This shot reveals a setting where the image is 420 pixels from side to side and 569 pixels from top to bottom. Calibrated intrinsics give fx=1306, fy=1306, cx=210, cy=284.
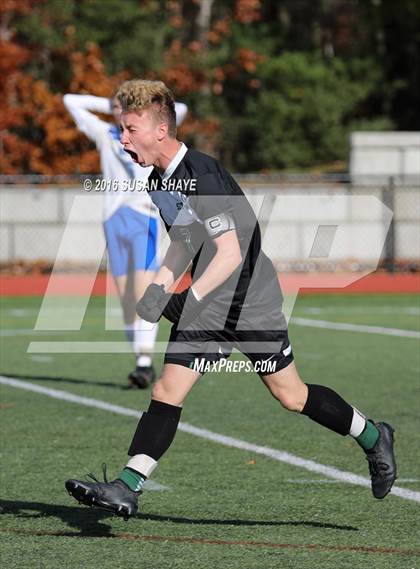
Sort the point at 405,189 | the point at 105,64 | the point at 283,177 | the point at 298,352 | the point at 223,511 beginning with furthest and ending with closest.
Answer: the point at 105,64 < the point at 283,177 < the point at 405,189 < the point at 298,352 < the point at 223,511

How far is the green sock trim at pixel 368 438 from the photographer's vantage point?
5836 mm

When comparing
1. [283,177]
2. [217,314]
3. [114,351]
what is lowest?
[283,177]

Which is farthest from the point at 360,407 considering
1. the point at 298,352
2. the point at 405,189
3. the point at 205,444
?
the point at 405,189

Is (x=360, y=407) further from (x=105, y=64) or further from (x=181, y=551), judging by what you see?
(x=105, y=64)

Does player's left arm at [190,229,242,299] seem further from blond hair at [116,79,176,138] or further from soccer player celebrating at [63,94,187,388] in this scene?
soccer player celebrating at [63,94,187,388]

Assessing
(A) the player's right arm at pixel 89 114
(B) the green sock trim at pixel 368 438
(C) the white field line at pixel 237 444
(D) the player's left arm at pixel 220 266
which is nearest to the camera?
(D) the player's left arm at pixel 220 266

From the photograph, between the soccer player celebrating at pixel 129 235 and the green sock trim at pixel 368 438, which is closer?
the green sock trim at pixel 368 438

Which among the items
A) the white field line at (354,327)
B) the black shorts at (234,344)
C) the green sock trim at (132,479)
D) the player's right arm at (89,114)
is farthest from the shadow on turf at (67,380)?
the green sock trim at (132,479)

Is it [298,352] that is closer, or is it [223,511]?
[223,511]

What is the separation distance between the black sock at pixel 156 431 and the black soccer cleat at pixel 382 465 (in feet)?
3.04

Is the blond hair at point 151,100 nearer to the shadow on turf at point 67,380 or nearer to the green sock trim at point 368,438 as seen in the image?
the green sock trim at point 368,438

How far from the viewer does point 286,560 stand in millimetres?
5078

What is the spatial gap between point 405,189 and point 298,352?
1181cm

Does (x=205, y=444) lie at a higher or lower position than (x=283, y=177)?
higher
